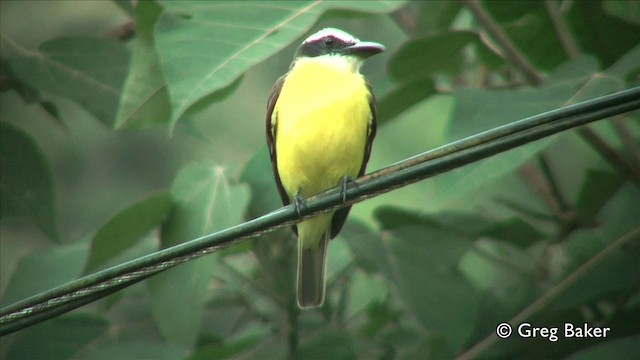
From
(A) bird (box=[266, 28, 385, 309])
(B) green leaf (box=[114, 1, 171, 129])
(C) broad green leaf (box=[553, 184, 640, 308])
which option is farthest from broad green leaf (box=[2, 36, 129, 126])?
(C) broad green leaf (box=[553, 184, 640, 308])

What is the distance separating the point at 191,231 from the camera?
3438mm

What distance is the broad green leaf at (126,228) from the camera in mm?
3326

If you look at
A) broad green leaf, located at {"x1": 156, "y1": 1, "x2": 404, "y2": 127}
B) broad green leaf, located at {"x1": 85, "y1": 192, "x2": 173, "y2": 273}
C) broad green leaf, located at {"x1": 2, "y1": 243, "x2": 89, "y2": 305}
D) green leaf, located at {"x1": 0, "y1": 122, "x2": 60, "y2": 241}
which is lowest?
broad green leaf, located at {"x1": 2, "y1": 243, "x2": 89, "y2": 305}

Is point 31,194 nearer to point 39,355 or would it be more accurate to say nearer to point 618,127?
point 39,355

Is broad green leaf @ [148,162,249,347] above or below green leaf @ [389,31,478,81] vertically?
below

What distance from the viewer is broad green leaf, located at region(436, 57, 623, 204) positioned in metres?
3.04

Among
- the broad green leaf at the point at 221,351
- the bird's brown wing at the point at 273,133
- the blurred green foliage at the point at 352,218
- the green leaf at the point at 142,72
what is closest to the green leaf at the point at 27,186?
the blurred green foliage at the point at 352,218

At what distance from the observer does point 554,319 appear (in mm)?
3654

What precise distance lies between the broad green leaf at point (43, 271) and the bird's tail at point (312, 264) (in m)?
0.89

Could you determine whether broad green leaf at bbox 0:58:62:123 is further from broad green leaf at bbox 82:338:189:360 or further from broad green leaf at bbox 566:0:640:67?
broad green leaf at bbox 566:0:640:67

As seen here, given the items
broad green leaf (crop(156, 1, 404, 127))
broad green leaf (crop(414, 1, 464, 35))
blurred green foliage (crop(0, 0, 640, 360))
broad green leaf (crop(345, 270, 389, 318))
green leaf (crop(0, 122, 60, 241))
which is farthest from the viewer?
broad green leaf (crop(345, 270, 389, 318))

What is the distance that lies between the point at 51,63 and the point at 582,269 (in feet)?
7.36

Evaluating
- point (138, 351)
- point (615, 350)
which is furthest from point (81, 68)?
point (615, 350)

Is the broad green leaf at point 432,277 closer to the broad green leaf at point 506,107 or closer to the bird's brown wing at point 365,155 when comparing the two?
the bird's brown wing at point 365,155
